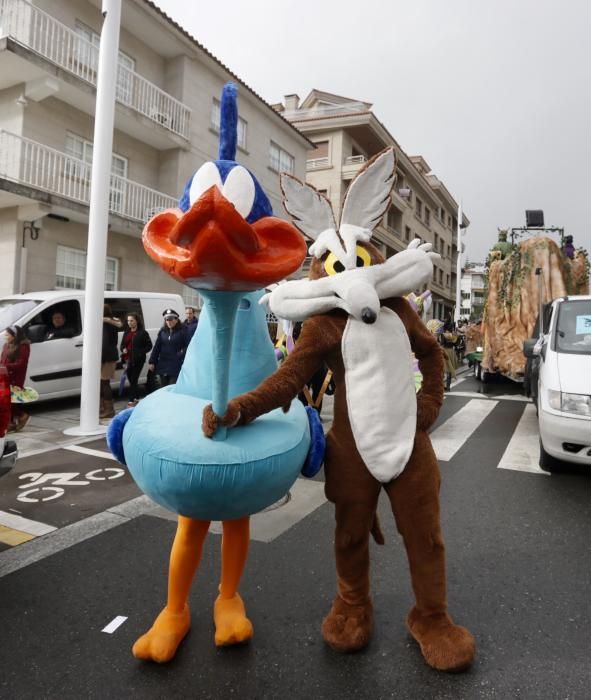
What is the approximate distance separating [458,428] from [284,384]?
6098 millimetres

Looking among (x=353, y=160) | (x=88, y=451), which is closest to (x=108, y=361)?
(x=88, y=451)

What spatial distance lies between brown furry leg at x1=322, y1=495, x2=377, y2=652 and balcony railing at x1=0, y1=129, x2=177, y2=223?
11128mm

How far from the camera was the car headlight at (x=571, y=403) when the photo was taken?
14.9 feet

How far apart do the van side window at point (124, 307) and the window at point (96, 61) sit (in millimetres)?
6793

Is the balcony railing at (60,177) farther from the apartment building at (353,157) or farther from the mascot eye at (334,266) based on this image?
the mascot eye at (334,266)

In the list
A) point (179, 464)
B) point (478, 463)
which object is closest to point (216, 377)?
point (179, 464)

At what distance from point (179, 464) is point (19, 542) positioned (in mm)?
2214

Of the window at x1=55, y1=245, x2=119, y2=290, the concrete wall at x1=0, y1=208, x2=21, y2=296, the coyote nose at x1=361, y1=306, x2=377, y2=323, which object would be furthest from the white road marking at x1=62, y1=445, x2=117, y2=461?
the window at x1=55, y1=245, x2=119, y2=290

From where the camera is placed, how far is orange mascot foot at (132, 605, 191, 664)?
2.16m

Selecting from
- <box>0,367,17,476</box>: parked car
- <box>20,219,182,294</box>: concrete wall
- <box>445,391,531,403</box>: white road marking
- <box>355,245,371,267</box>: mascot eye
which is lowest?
<box>445,391,531,403</box>: white road marking

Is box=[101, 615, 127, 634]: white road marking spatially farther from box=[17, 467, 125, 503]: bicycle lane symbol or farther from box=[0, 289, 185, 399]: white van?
box=[0, 289, 185, 399]: white van

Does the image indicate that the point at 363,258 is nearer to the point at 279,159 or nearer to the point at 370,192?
the point at 370,192

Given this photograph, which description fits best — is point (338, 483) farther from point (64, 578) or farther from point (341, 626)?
point (64, 578)

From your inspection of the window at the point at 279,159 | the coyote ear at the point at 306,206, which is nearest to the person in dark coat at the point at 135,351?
the coyote ear at the point at 306,206
